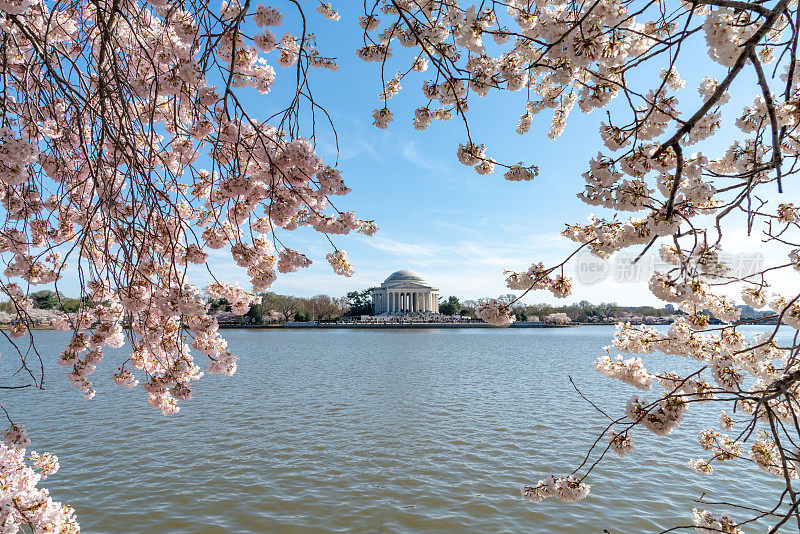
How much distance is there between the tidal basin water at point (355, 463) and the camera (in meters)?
5.64

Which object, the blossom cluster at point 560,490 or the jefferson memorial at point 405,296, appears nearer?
the blossom cluster at point 560,490

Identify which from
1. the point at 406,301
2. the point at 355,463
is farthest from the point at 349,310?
the point at 355,463

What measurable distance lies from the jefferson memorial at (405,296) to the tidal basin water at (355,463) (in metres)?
76.5

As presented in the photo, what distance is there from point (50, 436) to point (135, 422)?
4.71 ft

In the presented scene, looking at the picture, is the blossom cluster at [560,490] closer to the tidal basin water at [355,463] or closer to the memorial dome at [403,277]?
the tidal basin water at [355,463]

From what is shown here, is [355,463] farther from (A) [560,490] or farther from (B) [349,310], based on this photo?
(B) [349,310]

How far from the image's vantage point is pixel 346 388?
14.0 meters

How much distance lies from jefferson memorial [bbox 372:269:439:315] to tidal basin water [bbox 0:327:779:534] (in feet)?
251

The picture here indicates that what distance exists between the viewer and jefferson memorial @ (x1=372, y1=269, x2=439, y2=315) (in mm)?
89938

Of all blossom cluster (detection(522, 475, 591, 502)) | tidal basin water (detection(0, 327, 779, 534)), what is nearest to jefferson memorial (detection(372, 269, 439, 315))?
tidal basin water (detection(0, 327, 779, 534))

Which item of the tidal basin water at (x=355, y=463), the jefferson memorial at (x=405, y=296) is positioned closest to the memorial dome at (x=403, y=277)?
the jefferson memorial at (x=405, y=296)

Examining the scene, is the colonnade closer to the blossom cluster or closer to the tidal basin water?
the tidal basin water

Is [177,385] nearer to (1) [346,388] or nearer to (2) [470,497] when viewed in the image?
(2) [470,497]

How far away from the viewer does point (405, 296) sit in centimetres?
9075
